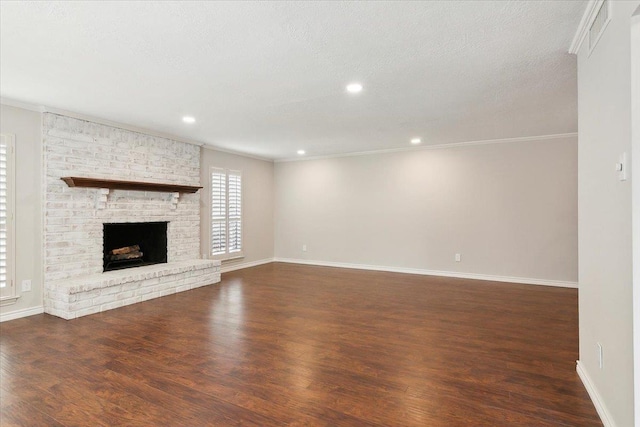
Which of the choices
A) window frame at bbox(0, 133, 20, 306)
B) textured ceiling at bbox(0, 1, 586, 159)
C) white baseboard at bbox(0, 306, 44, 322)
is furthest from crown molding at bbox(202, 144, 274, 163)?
white baseboard at bbox(0, 306, 44, 322)

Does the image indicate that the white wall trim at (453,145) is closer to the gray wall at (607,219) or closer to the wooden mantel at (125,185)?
the wooden mantel at (125,185)

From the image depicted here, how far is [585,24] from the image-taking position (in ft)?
7.27

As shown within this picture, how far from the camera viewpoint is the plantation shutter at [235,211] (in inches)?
275

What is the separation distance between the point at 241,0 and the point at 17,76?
104 inches

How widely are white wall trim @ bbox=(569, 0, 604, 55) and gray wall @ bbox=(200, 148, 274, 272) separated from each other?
18.5ft

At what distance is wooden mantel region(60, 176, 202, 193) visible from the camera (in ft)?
13.9

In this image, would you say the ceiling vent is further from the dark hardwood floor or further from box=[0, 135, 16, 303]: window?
box=[0, 135, 16, 303]: window

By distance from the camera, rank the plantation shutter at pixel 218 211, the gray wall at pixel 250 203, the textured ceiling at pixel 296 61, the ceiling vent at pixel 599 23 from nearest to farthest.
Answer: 1. the ceiling vent at pixel 599 23
2. the textured ceiling at pixel 296 61
3. the gray wall at pixel 250 203
4. the plantation shutter at pixel 218 211

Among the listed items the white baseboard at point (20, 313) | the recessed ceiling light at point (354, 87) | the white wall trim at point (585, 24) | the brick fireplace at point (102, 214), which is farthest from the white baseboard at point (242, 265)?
the white wall trim at point (585, 24)

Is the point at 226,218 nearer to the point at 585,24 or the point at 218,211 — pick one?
the point at 218,211

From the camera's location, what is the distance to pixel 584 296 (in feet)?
7.72

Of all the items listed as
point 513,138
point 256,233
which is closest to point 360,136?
point 513,138

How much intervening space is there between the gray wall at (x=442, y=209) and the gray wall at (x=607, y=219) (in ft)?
11.9

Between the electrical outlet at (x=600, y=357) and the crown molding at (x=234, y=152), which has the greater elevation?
the crown molding at (x=234, y=152)
